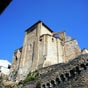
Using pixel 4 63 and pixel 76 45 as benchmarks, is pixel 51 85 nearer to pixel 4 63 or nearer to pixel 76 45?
pixel 76 45

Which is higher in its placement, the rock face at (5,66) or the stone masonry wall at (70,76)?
the rock face at (5,66)

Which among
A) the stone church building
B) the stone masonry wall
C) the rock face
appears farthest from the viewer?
the rock face

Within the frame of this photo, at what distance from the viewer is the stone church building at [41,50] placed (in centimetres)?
3705

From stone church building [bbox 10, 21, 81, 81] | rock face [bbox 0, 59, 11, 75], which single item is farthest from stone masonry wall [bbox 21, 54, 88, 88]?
rock face [bbox 0, 59, 11, 75]

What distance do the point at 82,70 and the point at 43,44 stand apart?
20.8 meters

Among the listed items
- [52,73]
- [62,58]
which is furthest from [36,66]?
[52,73]

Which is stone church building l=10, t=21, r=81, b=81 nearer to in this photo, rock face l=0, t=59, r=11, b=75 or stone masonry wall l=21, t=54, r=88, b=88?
rock face l=0, t=59, r=11, b=75

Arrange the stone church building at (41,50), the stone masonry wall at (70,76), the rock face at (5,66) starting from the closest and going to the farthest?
1. the stone masonry wall at (70,76)
2. the stone church building at (41,50)
3. the rock face at (5,66)

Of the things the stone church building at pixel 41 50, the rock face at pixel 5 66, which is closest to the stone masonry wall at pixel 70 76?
the stone church building at pixel 41 50

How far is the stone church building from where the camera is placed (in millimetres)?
37053

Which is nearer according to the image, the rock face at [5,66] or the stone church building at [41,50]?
the stone church building at [41,50]

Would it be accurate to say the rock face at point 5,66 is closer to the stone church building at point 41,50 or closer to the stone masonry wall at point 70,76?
the stone church building at point 41,50

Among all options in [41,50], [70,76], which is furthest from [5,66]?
[70,76]

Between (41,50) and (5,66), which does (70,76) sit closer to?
(41,50)
